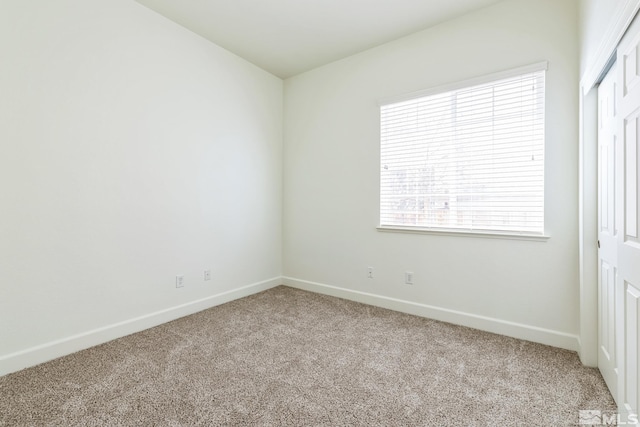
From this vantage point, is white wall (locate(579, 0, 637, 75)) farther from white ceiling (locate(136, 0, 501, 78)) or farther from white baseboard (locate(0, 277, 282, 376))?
white baseboard (locate(0, 277, 282, 376))

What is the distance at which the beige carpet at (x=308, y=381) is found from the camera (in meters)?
1.62

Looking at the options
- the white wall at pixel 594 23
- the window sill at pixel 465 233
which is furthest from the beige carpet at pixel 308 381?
the white wall at pixel 594 23

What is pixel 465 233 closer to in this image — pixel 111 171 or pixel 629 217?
pixel 629 217

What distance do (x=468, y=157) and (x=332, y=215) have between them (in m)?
1.69

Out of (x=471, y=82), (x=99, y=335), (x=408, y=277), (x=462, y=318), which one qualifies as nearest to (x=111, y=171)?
(x=99, y=335)

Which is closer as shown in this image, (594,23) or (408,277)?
(594,23)

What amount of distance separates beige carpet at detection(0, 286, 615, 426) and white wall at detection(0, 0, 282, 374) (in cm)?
41

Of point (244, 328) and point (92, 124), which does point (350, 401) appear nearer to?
point (244, 328)

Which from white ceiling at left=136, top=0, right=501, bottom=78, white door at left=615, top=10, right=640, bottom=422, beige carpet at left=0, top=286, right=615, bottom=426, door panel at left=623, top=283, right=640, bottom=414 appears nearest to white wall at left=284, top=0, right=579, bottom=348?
white ceiling at left=136, top=0, right=501, bottom=78

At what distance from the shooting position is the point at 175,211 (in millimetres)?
3047

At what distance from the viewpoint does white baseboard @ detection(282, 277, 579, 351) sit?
2430 millimetres

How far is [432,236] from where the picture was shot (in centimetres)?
306

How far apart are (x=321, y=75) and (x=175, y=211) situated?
8.12 ft

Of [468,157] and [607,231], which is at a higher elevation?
[468,157]
